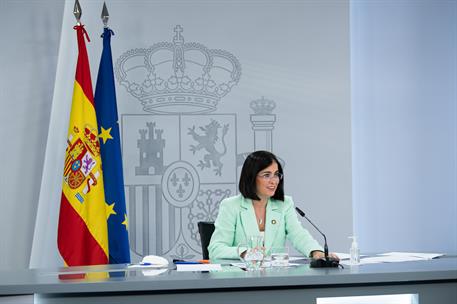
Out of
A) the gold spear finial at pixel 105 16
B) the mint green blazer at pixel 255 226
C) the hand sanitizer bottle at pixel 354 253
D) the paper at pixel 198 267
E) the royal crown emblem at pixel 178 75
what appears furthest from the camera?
the royal crown emblem at pixel 178 75

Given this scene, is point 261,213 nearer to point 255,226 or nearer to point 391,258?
point 255,226

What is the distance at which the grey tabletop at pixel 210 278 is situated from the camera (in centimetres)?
248

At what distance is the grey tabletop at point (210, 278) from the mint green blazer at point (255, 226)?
2.21 feet

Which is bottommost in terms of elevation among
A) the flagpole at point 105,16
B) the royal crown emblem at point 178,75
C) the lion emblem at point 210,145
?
the lion emblem at point 210,145

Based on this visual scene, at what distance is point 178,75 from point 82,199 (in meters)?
1.14

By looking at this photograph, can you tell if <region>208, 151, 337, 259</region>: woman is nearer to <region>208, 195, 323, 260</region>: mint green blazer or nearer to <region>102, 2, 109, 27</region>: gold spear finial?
<region>208, 195, 323, 260</region>: mint green blazer

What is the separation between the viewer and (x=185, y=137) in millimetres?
4797

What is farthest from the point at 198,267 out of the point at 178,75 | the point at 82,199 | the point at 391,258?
the point at 178,75

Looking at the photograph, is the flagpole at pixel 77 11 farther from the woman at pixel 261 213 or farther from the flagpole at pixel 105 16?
the woman at pixel 261 213

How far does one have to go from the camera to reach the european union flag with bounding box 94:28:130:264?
4375 millimetres

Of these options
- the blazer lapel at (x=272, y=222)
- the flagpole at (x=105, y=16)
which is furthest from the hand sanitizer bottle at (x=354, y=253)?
the flagpole at (x=105, y=16)

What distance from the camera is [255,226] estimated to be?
3.63 meters

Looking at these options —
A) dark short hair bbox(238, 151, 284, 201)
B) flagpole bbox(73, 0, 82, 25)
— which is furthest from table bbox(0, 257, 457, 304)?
flagpole bbox(73, 0, 82, 25)

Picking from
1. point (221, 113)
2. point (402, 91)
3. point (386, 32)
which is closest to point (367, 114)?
point (402, 91)
